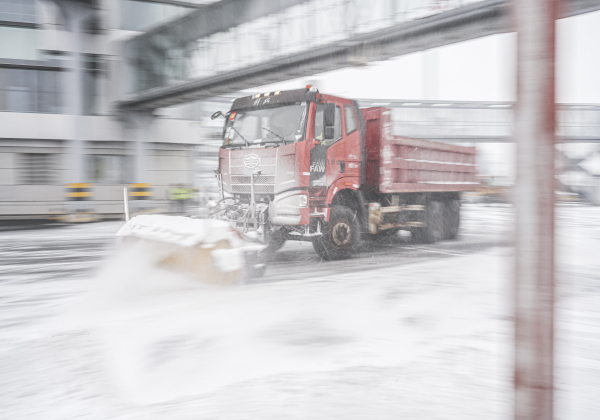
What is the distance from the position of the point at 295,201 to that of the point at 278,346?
344 centimetres

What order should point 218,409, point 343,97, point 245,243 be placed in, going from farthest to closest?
1. point 343,97
2. point 245,243
3. point 218,409

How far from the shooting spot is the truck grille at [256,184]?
7258 mm

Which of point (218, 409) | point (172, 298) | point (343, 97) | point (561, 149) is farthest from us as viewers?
point (343, 97)

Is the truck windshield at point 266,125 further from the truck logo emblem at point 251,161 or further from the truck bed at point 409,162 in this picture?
the truck bed at point 409,162

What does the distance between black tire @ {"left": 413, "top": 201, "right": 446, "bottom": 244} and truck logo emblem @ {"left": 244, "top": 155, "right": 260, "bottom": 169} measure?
442 centimetres

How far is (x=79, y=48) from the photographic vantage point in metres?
17.2

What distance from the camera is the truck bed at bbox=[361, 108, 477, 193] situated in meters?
8.49

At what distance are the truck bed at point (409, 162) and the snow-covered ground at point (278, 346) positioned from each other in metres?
2.43

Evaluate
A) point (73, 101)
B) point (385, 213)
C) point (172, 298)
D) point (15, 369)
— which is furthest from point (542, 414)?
point (73, 101)

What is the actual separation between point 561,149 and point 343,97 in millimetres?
6340

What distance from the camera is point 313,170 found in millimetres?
7215

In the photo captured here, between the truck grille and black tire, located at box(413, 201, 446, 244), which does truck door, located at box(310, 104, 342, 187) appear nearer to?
the truck grille

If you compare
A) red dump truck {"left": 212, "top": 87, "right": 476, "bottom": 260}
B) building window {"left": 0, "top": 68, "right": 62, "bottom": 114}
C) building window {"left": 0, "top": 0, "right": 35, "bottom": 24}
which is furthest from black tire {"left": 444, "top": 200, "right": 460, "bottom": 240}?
building window {"left": 0, "top": 0, "right": 35, "bottom": 24}

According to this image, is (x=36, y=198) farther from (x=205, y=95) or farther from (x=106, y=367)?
(x=106, y=367)
